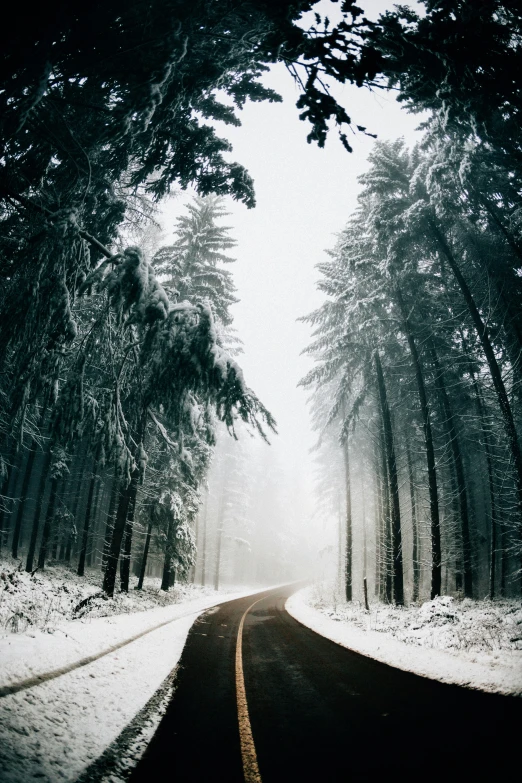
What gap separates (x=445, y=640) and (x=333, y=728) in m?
5.82

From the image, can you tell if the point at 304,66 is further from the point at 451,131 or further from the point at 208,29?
the point at 451,131

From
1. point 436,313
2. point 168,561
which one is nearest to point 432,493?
point 436,313

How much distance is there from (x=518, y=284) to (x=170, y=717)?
15238mm

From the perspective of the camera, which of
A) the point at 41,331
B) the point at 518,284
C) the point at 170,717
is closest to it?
the point at 170,717

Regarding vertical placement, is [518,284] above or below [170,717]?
above

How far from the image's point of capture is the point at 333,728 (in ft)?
12.7

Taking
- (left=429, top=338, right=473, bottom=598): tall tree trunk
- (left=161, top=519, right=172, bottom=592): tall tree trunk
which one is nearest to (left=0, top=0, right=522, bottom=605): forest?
(left=429, top=338, right=473, bottom=598): tall tree trunk

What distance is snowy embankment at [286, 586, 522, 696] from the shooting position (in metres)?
5.65

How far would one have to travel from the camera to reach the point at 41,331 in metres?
4.48

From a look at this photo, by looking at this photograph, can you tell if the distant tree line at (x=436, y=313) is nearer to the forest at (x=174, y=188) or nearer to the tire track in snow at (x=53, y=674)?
the forest at (x=174, y=188)

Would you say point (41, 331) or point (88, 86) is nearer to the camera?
point (41, 331)

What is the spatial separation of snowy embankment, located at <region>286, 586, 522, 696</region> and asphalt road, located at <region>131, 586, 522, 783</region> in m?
0.69

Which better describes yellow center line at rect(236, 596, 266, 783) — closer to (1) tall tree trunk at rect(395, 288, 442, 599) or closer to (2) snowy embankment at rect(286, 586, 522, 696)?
(2) snowy embankment at rect(286, 586, 522, 696)

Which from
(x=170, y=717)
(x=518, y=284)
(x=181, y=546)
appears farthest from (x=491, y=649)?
(x=181, y=546)
